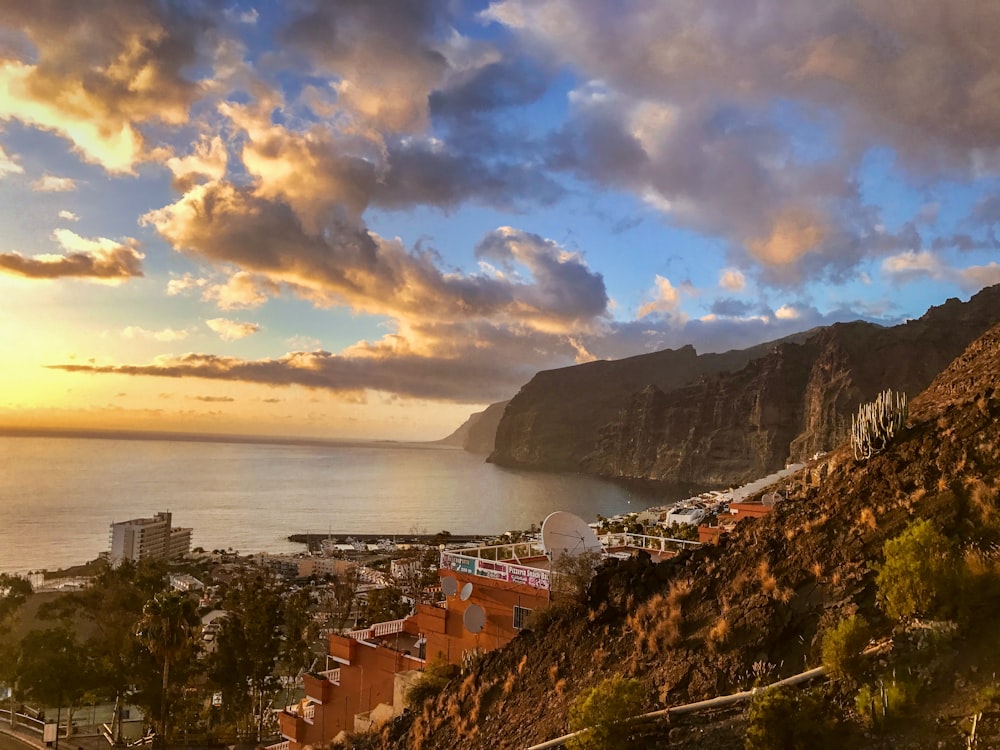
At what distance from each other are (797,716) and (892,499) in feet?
16.1

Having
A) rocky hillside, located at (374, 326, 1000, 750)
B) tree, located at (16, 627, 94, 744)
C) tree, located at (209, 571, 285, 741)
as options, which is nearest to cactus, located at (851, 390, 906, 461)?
rocky hillside, located at (374, 326, 1000, 750)

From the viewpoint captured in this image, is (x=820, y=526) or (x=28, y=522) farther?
(x=28, y=522)

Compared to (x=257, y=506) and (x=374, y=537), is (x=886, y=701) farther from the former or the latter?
(x=257, y=506)

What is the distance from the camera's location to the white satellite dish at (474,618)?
1450 centimetres

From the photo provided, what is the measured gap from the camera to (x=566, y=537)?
14.6m

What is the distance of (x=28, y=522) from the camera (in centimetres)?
10669

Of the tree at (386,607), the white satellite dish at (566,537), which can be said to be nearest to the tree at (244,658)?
the tree at (386,607)

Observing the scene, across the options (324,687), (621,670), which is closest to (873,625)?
(621,670)

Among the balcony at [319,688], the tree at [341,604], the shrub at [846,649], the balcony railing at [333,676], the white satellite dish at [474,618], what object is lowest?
the tree at [341,604]

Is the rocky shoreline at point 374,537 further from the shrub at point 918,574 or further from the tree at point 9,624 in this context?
the shrub at point 918,574

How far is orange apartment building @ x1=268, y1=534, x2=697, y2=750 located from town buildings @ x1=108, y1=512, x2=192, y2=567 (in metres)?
71.4

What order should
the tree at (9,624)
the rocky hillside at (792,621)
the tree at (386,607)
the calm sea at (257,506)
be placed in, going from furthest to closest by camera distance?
the calm sea at (257,506) < the tree at (386,607) < the tree at (9,624) < the rocky hillside at (792,621)

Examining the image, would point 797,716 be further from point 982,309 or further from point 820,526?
point 982,309

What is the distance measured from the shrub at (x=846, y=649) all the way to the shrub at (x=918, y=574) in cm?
57
